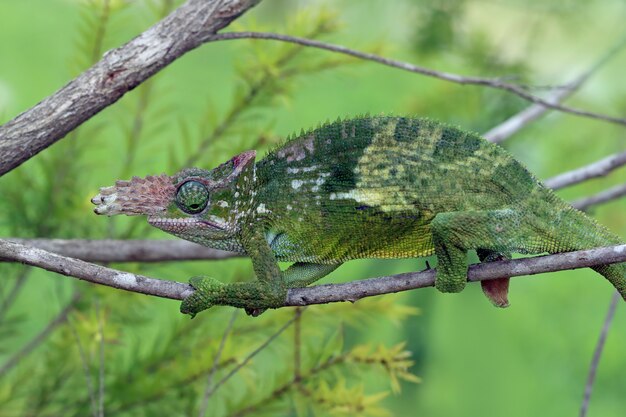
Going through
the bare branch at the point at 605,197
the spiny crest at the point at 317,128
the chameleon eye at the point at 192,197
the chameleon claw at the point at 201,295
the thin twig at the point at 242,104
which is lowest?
the chameleon claw at the point at 201,295

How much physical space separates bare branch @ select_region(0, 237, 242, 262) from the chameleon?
1.60 feet

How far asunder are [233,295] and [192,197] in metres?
0.18

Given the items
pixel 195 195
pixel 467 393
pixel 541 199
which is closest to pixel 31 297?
pixel 467 393

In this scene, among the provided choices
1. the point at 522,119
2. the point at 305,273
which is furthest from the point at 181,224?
the point at 522,119

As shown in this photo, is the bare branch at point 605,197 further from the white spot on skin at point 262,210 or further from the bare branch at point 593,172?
the white spot on skin at point 262,210

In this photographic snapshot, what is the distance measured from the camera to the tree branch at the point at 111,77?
1.41 m

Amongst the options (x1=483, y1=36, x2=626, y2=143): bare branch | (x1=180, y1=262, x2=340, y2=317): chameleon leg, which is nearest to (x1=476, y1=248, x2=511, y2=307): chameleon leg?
(x1=180, y1=262, x2=340, y2=317): chameleon leg

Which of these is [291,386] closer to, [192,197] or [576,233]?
[192,197]

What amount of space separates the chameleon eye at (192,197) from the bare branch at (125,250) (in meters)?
0.50

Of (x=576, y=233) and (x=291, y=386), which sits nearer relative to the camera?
(x=576, y=233)

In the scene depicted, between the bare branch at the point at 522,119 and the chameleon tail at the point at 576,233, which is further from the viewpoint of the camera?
the bare branch at the point at 522,119

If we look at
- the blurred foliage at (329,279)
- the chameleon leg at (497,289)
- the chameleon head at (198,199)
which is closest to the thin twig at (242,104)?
the blurred foliage at (329,279)

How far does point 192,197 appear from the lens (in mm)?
1406

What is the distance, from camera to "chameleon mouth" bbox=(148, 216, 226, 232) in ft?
4.56
